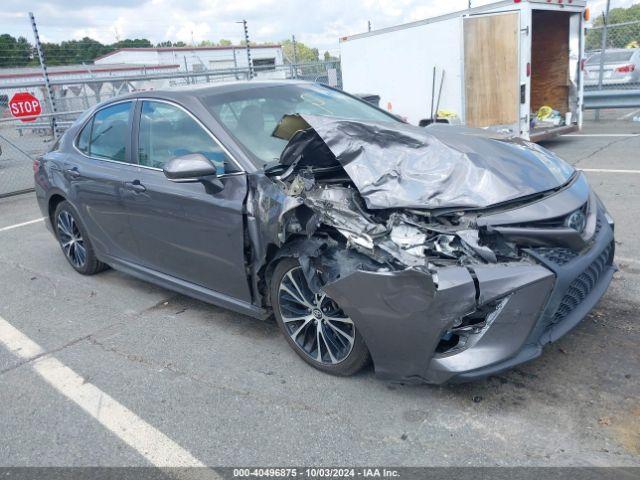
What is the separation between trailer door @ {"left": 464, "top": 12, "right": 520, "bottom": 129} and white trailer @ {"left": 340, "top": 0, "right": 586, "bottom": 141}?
2 centimetres

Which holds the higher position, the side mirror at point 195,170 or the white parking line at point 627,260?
the side mirror at point 195,170

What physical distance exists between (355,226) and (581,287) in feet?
3.99

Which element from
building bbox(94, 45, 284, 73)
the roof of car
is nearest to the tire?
the roof of car

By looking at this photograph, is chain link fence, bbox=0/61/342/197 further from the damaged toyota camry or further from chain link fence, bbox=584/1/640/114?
chain link fence, bbox=584/1/640/114

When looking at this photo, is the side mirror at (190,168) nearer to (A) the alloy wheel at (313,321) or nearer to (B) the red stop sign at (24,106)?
(A) the alloy wheel at (313,321)

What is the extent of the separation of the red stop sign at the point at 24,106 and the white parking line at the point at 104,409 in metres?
8.39

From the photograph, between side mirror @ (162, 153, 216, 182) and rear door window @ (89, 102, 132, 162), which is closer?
side mirror @ (162, 153, 216, 182)

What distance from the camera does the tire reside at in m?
3.21

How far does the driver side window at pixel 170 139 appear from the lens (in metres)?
3.78

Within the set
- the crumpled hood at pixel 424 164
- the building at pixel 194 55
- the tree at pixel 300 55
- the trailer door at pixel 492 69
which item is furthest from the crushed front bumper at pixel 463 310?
the building at pixel 194 55

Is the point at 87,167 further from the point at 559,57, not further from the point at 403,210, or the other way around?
the point at 559,57

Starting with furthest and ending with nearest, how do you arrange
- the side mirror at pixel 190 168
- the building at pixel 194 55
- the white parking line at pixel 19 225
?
the building at pixel 194 55 → the white parking line at pixel 19 225 → the side mirror at pixel 190 168

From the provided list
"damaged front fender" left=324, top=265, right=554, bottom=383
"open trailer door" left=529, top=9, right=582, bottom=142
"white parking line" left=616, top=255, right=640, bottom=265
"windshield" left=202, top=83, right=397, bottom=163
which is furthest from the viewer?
"open trailer door" left=529, top=9, right=582, bottom=142

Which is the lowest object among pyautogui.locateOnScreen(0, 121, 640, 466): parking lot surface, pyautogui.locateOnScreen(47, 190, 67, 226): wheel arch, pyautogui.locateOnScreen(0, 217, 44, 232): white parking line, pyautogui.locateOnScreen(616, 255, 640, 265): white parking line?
pyautogui.locateOnScreen(0, 217, 44, 232): white parking line
